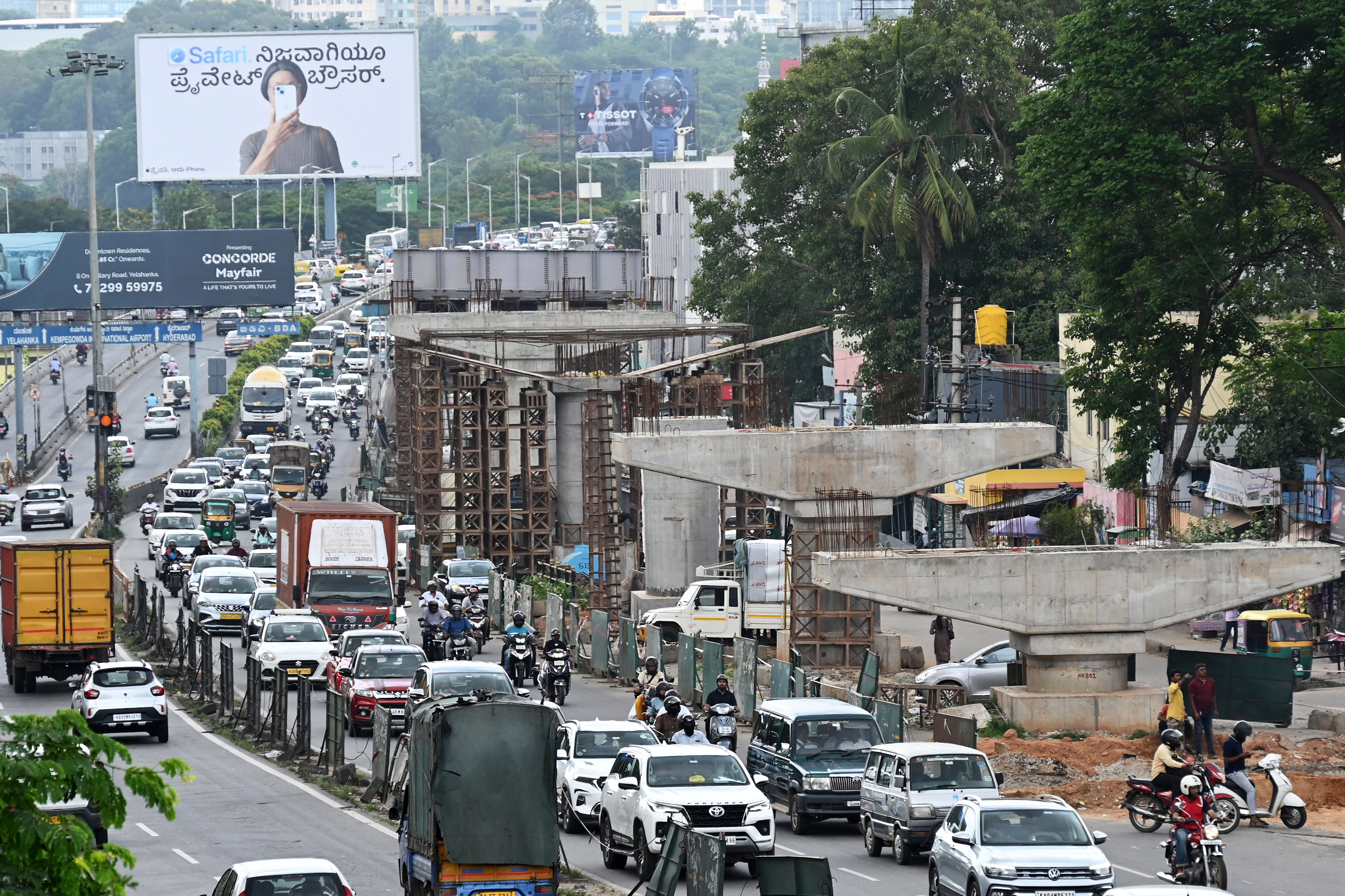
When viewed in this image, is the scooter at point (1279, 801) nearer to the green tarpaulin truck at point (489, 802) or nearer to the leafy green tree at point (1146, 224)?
the green tarpaulin truck at point (489, 802)

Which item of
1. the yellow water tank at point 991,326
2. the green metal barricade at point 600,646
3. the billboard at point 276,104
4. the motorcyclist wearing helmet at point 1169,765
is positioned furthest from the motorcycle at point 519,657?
the billboard at point 276,104

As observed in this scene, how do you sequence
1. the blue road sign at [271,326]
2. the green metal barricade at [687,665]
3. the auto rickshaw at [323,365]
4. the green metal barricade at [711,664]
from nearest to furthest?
1. the green metal barricade at [711,664]
2. the green metal barricade at [687,665]
3. the blue road sign at [271,326]
4. the auto rickshaw at [323,365]

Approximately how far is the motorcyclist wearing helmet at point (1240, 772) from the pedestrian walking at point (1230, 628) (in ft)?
48.1

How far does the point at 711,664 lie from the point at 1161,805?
11.0 metres

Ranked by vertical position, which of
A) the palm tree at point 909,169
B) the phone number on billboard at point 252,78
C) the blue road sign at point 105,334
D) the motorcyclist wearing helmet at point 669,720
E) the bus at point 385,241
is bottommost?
the motorcyclist wearing helmet at point 669,720

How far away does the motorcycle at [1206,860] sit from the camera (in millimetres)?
19359

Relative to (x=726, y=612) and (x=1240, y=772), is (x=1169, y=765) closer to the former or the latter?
(x=1240, y=772)

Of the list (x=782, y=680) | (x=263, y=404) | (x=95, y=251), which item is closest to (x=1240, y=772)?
(x=782, y=680)

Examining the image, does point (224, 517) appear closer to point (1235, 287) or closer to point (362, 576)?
point (362, 576)

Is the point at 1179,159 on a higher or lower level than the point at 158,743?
higher

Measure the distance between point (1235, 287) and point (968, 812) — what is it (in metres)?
25.3

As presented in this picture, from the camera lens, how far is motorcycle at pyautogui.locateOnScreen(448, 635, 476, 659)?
124 ft

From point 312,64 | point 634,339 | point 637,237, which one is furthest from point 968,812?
point 637,237

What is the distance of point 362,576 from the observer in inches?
1618
